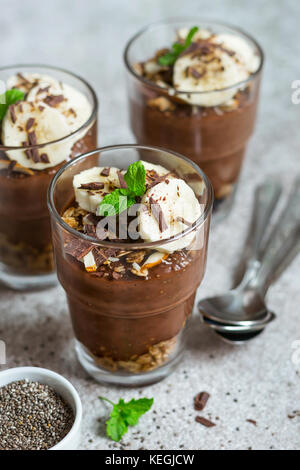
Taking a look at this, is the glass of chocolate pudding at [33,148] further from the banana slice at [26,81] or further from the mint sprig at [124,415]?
the mint sprig at [124,415]

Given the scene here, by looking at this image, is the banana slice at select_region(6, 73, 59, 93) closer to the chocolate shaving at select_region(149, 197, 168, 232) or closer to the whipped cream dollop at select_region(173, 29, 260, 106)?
the whipped cream dollop at select_region(173, 29, 260, 106)

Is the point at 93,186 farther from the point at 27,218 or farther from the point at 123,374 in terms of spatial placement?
the point at 123,374

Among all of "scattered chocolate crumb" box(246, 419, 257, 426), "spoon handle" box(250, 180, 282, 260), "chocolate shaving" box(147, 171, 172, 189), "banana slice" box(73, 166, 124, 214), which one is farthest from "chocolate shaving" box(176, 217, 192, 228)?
"spoon handle" box(250, 180, 282, 260)

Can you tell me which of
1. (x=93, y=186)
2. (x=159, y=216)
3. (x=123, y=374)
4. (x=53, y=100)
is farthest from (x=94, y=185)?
(x=123, y=374)

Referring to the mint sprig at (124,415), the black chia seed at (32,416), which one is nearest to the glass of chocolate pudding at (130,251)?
the mint sprig at (124,415)

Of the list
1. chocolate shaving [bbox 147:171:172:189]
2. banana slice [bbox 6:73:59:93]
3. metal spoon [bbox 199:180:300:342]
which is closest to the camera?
chocolate shaving [bbox 147:171:172:189]

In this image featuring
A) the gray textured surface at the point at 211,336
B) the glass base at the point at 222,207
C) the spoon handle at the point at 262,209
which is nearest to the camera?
the gray textured surface at the point at 211,336
